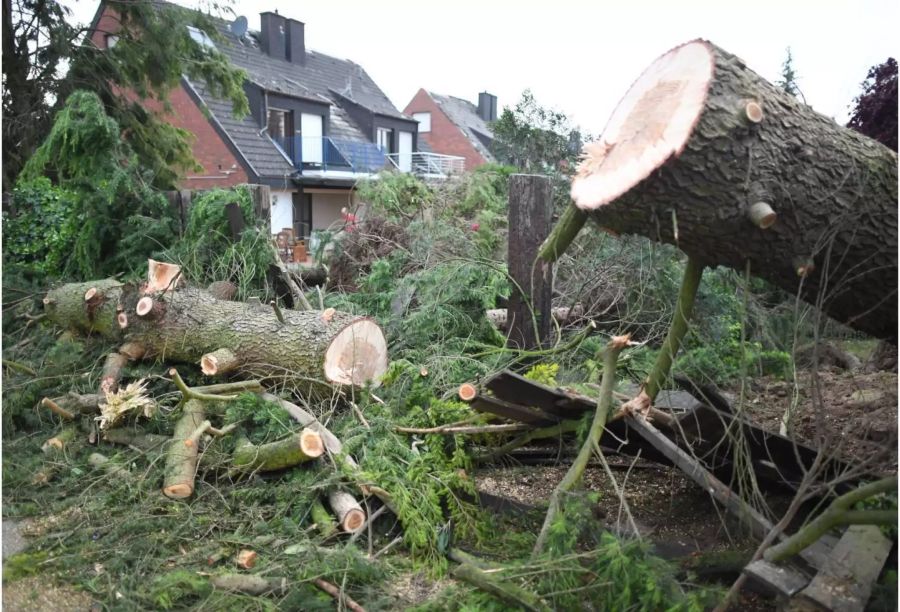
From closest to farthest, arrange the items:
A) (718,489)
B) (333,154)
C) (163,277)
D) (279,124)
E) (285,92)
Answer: (718,489) < (163,277) < (285,92) < (279,124) < (333,154)

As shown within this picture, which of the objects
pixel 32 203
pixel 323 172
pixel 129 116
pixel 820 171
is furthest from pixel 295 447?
pixel 323 172

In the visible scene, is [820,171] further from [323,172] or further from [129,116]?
[323,172]

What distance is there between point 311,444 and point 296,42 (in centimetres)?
2255

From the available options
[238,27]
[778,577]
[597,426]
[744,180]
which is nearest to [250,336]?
[597,426]

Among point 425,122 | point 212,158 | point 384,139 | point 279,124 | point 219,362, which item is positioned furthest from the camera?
point 425,122

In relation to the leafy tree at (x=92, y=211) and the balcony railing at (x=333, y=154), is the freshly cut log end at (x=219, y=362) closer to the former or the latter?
the leafy tree at (x=92, y=211)

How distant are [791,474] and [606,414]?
38.9 inches

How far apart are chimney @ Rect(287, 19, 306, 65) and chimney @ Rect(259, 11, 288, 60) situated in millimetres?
171

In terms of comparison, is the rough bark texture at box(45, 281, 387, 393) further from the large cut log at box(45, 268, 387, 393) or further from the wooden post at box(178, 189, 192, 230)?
the wooden post at box(178, 189, 192, 230)

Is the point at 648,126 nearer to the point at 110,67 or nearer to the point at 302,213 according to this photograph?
the point at 110,67

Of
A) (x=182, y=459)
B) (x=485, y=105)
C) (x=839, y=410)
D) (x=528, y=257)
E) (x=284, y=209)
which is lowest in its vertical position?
(x=182, y=459)

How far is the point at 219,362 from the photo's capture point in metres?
5.02

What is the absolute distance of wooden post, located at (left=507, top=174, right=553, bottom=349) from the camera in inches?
227

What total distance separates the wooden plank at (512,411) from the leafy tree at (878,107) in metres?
6.15
